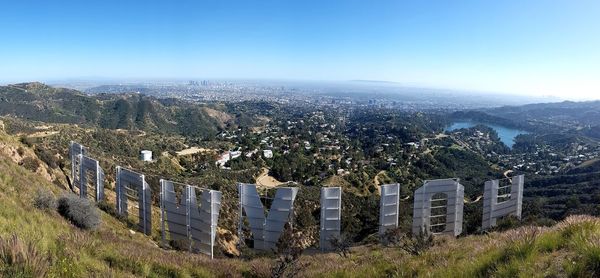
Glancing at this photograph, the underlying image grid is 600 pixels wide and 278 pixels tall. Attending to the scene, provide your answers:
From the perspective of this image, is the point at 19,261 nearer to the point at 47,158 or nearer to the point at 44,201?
the point at 44,201

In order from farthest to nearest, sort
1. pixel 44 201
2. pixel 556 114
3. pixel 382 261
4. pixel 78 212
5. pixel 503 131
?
pixel 556 114 < pixel 503 131 < pixel 78 212 < pixel 44 201 < pixel 382 261

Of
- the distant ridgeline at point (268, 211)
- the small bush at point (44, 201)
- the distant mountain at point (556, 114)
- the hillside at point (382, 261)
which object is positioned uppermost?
the hillside at point (382, 261)

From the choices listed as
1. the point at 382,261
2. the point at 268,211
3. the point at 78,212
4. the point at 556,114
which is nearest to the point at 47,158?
the point at 268,211

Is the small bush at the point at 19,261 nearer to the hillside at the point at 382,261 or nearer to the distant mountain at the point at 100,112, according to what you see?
the hillside at the point at 382,261

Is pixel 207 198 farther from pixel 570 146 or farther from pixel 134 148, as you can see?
pixel 570 146

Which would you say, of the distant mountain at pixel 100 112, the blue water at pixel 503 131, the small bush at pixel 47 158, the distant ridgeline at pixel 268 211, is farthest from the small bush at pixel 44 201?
the blue water at pixel 503 131

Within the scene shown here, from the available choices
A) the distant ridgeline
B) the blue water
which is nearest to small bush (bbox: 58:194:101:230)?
the distant ridgeline
